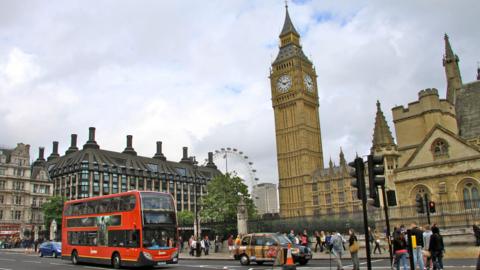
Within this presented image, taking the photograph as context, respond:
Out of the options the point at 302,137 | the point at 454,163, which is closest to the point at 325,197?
the point at 302,137

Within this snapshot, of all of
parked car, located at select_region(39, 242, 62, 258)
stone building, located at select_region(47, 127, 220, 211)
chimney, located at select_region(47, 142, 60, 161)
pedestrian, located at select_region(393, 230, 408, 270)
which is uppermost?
chimney, located at select_region(47, 142, 60, 161)

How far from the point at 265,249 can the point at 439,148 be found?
56.0 ft

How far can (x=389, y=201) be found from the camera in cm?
1312

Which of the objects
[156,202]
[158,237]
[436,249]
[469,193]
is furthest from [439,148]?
[158,237]

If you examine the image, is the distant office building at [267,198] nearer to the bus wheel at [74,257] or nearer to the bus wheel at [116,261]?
the bus wheel at [74,257]

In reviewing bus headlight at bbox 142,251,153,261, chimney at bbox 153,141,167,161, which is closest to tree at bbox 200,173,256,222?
bus headlight at bbox 142,251,153,261

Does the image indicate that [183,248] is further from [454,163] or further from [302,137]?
[302,137]

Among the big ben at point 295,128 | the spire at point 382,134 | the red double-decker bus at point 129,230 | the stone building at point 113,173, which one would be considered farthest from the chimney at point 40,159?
the spire at point 382,134

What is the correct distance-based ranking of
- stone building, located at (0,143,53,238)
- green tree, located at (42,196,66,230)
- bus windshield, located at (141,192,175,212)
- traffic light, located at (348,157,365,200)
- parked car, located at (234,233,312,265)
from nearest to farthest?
traffic light, located at (348,157,365,200) < bus windshield, located at (141,192,175,212) < parked car, located at (234,233,312,265) < green tree, located at (42,196,66,230) < stone building, located at (0,143,53,238)

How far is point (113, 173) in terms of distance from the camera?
105 metres

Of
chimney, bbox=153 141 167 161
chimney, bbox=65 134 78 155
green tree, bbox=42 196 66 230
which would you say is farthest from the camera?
chimney, bbox=153 141 167 161

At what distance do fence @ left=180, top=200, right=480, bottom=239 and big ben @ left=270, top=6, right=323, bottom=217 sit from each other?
6620cm

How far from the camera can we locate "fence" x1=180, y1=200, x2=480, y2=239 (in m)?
28.4

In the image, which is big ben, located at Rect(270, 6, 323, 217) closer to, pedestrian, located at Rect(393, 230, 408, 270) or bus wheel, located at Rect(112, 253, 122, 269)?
bus wheel, located at Rect(112, 253, 122, 269)
